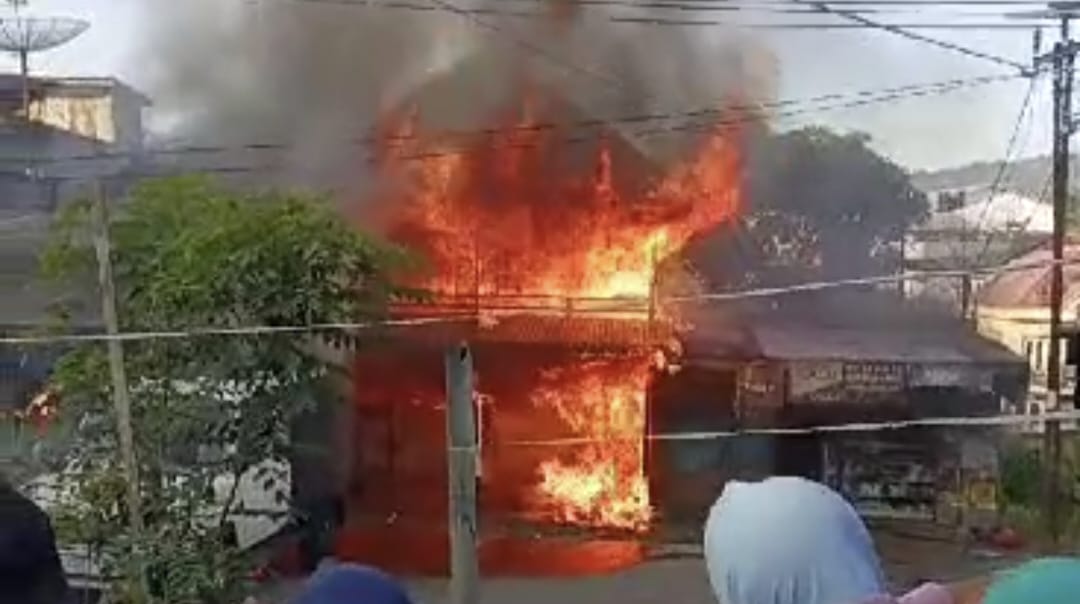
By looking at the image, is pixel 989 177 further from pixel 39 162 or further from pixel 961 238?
pixel 39 162

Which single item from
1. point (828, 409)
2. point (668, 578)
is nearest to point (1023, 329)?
point (828, 409)

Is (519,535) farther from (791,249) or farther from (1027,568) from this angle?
(1027,568)

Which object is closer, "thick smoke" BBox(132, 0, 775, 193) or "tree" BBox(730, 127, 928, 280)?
"thick smoke" BBox(132, 0, 775, 193)

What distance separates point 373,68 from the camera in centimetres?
2191

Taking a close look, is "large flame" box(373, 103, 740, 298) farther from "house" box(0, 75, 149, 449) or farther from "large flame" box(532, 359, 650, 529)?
"house" box(0, 75, 149, 449)

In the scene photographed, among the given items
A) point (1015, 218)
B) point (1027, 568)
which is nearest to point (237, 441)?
point (1027, 568)

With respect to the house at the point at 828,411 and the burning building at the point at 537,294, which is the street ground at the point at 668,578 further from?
the burning building at the point at 537,294

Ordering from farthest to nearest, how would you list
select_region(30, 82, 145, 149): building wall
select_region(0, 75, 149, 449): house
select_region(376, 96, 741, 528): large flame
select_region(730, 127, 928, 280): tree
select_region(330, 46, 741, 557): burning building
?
select_region(730, 127, 928, 280): tree
select_region(30, 82, 145, 149): building wall
select_region(376, 96, 741, 528): large flame
select_region(330, 46, 741, 557): burning building
select_region(0, 75, 149, 449): house

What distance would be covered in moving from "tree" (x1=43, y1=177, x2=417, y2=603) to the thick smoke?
9989 mm

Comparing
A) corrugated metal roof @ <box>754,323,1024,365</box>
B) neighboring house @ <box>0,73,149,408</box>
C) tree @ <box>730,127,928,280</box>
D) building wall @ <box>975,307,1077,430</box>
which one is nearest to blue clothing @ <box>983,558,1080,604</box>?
neighboring house @ <box>0,73,149,408</box>

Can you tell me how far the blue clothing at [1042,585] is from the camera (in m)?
1.83

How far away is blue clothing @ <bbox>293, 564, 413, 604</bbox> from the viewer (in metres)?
2.23

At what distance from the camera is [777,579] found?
2328 millimetres

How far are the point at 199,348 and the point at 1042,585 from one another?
873 centimetres
